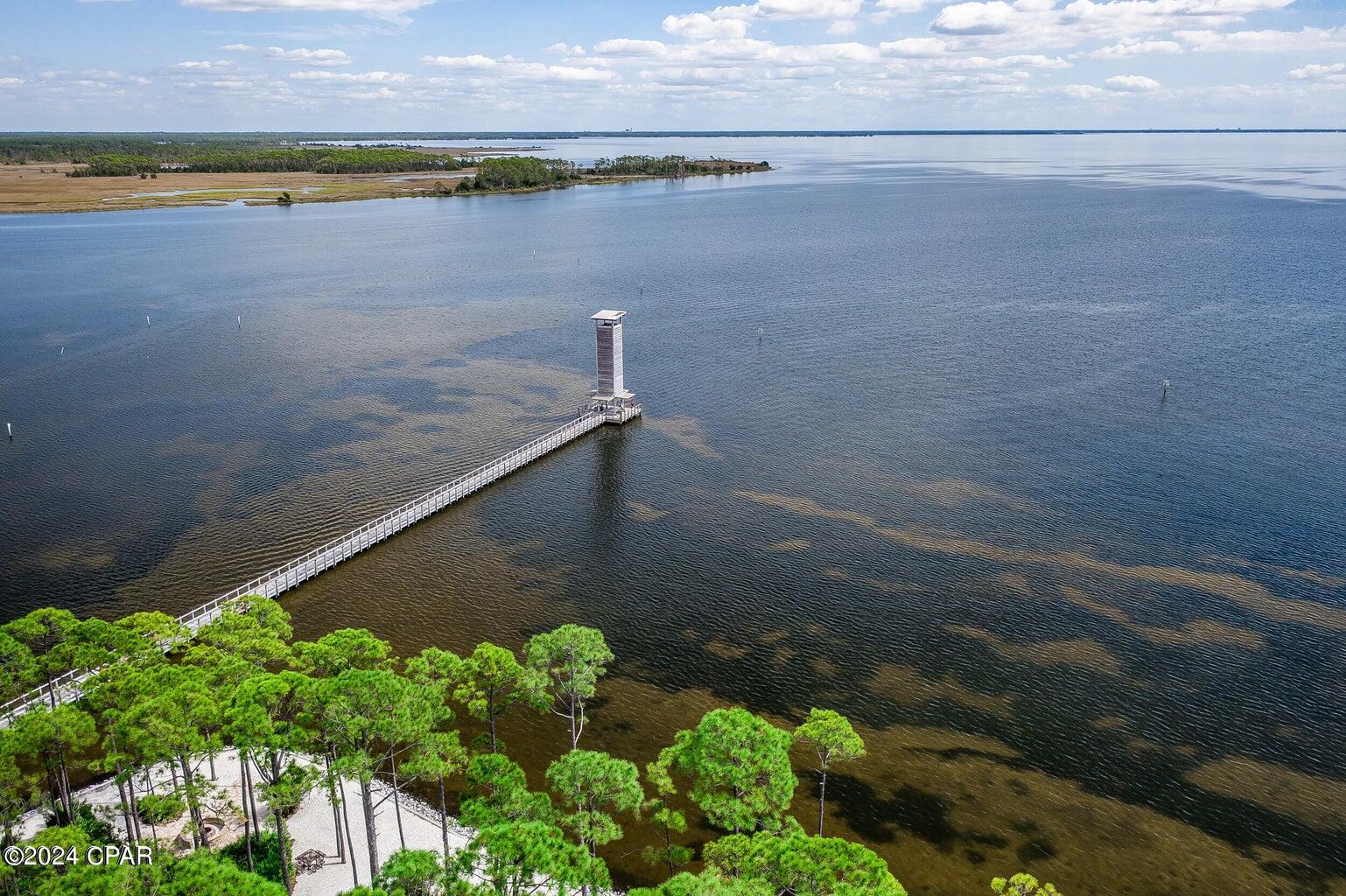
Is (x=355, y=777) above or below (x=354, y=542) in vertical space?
above

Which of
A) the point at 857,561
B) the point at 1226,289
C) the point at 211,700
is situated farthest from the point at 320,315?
the point at 1226,289

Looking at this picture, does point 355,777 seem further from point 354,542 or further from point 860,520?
point 860,520

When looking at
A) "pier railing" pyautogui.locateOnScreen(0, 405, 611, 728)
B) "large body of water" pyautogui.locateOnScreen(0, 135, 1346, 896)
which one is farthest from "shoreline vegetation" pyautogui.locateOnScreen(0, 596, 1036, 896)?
"large body of water" pyautogui.locateOnScreen(0, 135, 1346, 896)

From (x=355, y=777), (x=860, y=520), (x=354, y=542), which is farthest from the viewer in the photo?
(x=860, y=520)

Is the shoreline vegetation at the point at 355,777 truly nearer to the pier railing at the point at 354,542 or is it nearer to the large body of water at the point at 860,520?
the pier railing at the point at 354,542

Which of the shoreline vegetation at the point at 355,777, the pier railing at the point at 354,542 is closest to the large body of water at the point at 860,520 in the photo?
the pier railing at the point at 354,542

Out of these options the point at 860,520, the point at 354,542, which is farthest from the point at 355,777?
the point at 860,520

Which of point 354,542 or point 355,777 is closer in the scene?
point 355,777
